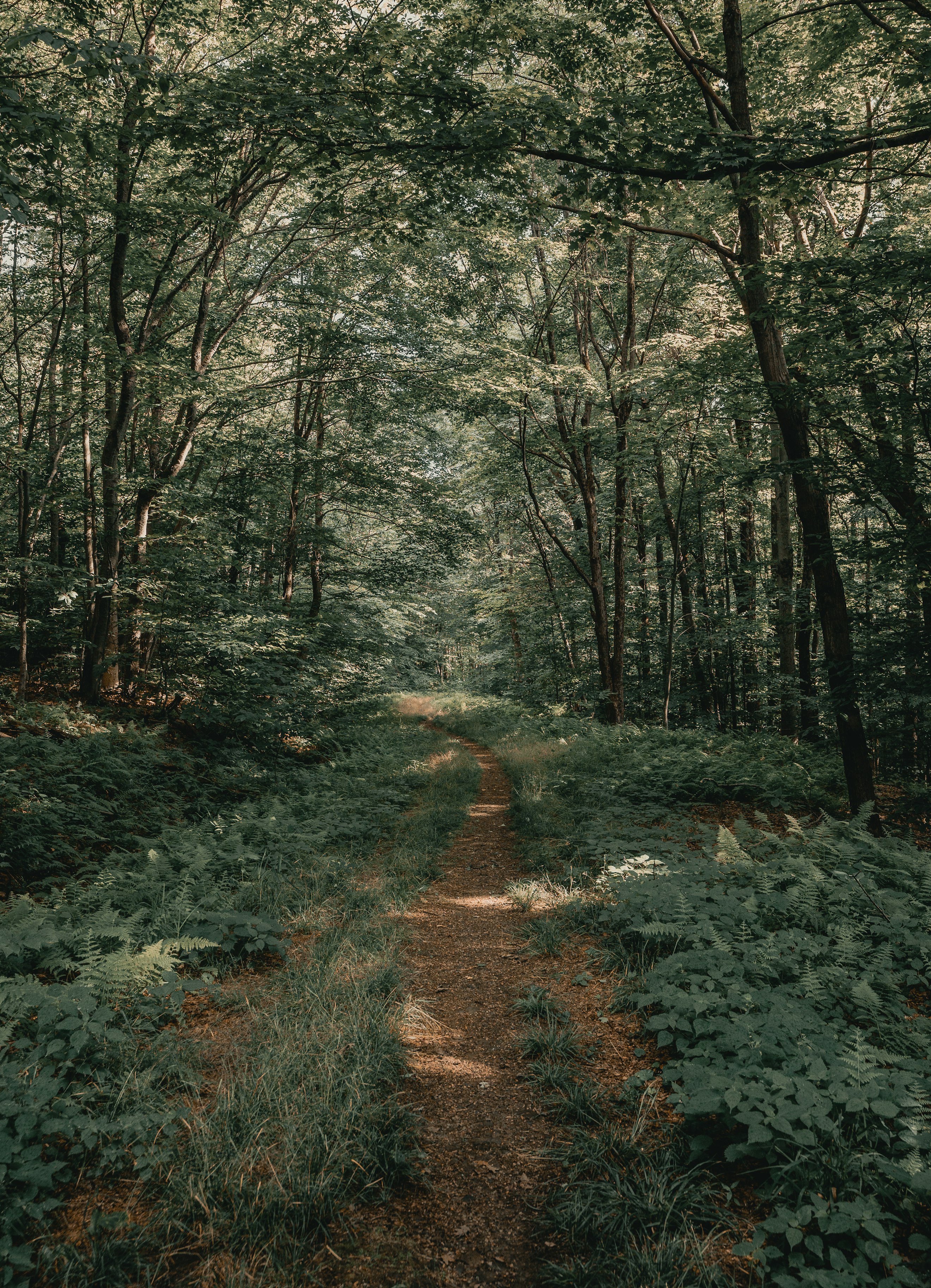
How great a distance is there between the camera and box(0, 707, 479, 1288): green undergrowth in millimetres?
2174

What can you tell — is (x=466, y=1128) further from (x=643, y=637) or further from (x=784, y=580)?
(x=643, y=637)

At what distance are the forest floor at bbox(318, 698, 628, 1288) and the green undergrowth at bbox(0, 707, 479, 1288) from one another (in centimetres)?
15

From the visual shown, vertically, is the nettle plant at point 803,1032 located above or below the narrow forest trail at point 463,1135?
above

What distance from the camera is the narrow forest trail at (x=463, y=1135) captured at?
2.21 metres

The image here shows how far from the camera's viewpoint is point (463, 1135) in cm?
285

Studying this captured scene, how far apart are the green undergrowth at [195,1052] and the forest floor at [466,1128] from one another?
0.15 m

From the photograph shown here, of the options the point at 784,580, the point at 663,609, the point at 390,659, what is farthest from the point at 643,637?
the point at 390,659

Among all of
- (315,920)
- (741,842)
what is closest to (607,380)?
(741,842)

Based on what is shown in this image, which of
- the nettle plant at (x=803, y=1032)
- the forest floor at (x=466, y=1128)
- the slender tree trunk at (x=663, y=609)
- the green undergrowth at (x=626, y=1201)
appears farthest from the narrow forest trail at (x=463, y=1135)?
the slender tree trunk at (x=663, y=609)

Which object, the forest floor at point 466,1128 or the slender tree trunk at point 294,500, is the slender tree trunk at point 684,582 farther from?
the forest floor at point 466,1128

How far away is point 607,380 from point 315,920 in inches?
539

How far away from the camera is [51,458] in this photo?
42.0ft

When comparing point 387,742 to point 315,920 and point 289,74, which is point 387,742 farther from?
point 289,74

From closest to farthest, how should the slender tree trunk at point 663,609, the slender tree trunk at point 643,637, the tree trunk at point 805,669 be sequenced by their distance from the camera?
the tree trunk at point 805,669 < the slender tree trunk at point 663,609 < the slender tree trunk at point 643,637
